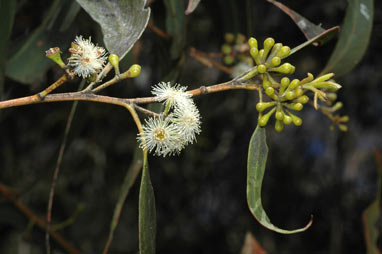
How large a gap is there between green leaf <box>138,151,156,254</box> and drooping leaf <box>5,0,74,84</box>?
694mm

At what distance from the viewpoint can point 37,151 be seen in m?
3.56

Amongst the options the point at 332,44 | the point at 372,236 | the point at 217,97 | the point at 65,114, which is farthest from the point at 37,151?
the point at 372,236

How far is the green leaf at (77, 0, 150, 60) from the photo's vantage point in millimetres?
1064

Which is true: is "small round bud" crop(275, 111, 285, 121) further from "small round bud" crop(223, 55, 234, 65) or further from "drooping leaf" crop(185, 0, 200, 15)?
"small round bud" crop(223, 55, 234, 65)

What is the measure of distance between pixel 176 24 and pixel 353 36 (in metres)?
0.55

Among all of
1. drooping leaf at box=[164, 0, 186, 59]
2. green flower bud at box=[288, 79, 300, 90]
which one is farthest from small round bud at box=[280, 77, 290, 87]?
drooping leaf at box=[164, 0, 186, 59]

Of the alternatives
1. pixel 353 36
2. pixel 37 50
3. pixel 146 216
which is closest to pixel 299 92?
pixel 146 216

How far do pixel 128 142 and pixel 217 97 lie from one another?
126 cm

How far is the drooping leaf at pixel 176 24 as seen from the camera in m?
1.51

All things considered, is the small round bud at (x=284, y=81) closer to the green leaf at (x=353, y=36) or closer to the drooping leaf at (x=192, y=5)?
the drooping leaf at (x=192, y=5)

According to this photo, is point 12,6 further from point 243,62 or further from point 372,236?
point 372,236

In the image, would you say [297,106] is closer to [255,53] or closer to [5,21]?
[255,53]

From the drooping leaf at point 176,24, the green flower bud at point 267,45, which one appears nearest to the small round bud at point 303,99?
the green flower bud at point 267,45

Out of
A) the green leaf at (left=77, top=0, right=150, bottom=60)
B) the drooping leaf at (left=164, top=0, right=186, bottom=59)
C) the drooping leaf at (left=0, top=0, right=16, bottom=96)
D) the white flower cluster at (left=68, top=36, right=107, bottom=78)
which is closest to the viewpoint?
the white flower cluster at (left=68, top=36, right=107, bottom=78)
